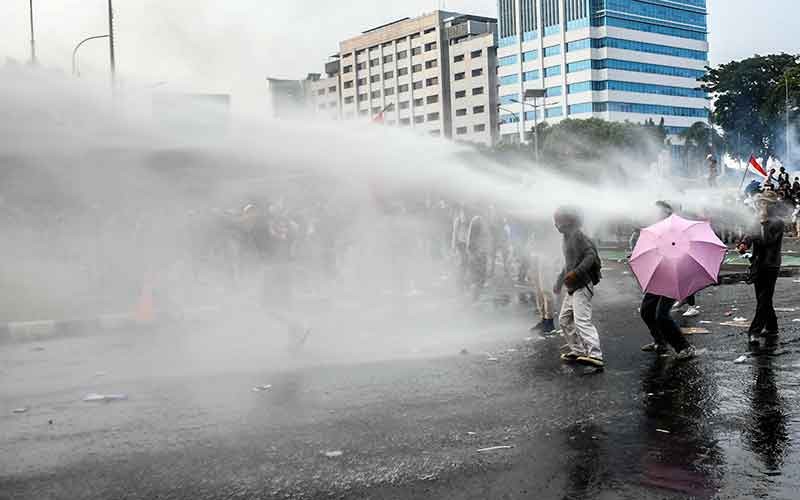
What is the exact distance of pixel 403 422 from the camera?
6.33 m

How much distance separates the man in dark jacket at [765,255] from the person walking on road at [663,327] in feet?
3.65

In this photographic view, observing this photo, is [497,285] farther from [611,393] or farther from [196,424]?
[196,424]

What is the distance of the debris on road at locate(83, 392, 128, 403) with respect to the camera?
7387mm

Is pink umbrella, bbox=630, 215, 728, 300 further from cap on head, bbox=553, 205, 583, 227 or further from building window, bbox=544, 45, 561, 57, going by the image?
building window, bbox=544, 45, 561, 57

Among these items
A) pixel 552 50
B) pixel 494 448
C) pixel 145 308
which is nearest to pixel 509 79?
pixel 552 50

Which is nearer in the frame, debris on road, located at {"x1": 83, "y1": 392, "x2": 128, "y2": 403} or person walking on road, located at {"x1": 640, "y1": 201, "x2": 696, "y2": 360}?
debris on road, located at {"x1": 83, "y1": 392, "x2": 128, "y2": 403}

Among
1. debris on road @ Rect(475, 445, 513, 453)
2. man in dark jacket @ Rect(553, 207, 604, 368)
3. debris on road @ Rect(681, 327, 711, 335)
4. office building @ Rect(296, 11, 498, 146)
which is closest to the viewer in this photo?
debris on road @ Rect(475, 445, 513, 453)

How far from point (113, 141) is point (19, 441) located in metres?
5.24

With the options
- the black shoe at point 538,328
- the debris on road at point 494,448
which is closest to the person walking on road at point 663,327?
the black shoe at point 538,328

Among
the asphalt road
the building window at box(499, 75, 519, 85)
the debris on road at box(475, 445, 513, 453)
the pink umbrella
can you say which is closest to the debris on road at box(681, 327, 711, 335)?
the asphalt road

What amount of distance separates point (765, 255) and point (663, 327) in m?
1.71

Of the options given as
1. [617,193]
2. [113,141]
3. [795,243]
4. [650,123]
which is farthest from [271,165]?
[650,123]

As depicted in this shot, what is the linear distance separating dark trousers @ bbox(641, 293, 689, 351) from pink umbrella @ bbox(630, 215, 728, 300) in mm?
267

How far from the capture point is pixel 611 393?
23.7ft
